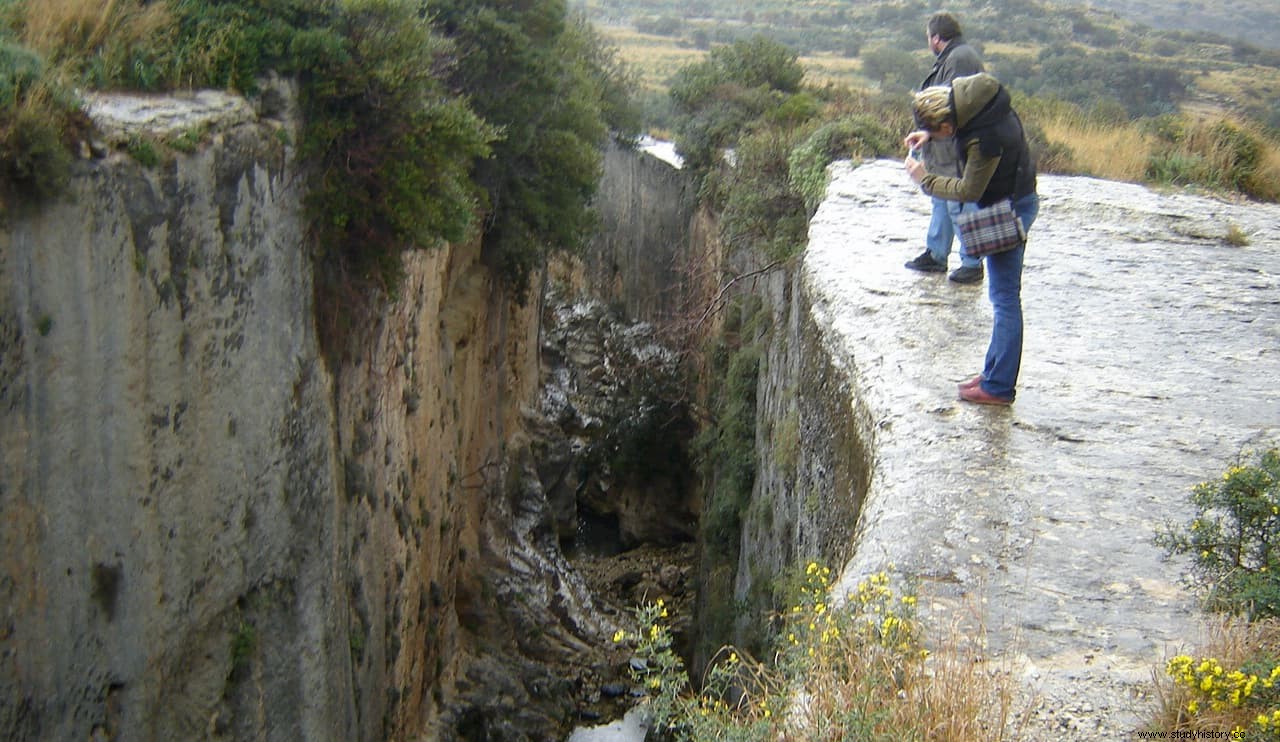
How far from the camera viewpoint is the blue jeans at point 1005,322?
501cm

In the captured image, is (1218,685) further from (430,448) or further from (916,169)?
(430,448)

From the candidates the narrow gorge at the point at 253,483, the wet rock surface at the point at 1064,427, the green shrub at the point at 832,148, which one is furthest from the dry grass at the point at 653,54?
the wet rock surface at the point at 1064,427

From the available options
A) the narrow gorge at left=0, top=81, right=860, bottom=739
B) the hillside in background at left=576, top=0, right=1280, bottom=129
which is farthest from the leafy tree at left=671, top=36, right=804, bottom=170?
the hillside in background at left=576, top=0, right=1280, bottom=129

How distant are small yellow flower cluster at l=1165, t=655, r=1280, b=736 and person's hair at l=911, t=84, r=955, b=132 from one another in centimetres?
268

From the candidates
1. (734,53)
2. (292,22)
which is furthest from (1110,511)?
(734,53)

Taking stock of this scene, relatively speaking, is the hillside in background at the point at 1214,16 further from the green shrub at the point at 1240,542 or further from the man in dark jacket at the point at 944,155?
the green shrub at the point at 1240,542

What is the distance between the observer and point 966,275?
22.4 ft

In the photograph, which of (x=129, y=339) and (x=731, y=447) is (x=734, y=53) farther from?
(x=129, y=339)

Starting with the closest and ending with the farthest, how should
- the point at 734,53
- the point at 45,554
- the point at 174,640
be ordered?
1. the point at 45,554
2. the point at 174,640
3. the point at 734,53

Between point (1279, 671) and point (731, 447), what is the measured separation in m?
9.48

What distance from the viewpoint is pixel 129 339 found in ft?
21.9

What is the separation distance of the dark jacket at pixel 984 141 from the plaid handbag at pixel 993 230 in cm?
7

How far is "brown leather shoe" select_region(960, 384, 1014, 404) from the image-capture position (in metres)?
5.21

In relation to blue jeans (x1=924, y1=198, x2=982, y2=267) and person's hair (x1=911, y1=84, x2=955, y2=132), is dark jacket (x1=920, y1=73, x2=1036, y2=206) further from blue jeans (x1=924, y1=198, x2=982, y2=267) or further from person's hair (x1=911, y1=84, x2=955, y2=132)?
blue jeans (x1=924, y1=198, x2=982, y2=267)
